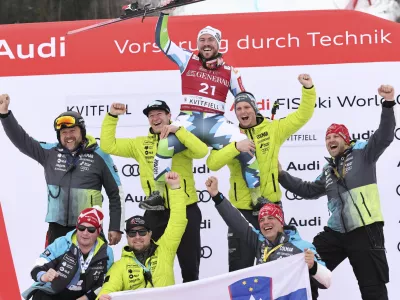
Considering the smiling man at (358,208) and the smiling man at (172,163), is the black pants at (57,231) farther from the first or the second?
the smiling man at (358,208)

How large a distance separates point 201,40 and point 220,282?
2100mm

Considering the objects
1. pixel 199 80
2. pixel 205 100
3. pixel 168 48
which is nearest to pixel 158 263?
pixel 205 100

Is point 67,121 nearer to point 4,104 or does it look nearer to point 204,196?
point 4,104

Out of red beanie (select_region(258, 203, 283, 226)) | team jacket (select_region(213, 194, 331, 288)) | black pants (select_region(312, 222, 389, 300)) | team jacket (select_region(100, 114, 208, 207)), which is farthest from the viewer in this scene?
team jacket (select_region(100, 114, 208, 207))

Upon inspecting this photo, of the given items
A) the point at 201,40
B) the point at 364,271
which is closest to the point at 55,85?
the point at 201,40

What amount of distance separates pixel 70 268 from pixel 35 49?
2.96m

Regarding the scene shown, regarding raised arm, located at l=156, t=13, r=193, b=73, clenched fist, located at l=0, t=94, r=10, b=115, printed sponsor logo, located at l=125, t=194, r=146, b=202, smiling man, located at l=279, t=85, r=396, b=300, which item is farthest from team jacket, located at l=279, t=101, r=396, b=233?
clenched fist, located at l=0, t=94, r=10, b=115

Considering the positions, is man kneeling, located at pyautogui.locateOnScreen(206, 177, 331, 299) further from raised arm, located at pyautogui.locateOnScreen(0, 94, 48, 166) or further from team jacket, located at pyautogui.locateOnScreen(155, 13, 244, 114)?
raised arm, located at pyautogui.locateOnScreen(0, 94, 48, 166)

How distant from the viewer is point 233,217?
26.0ft

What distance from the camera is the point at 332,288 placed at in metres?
9.54

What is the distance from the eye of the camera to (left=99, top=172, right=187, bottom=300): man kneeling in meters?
7.84

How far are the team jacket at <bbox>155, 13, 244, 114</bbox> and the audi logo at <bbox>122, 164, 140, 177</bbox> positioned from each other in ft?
4.50

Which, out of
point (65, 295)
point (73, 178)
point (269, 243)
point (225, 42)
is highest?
point (225, 42)

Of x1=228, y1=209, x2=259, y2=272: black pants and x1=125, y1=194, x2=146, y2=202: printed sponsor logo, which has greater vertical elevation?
x1=125, y1=194, x2=146, y2=202: printed sponsor logo
